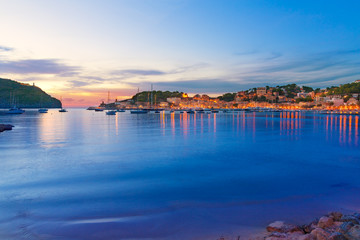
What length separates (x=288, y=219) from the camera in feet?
19.2

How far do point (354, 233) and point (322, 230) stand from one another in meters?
0.47

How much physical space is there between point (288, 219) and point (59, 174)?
858 centimetres

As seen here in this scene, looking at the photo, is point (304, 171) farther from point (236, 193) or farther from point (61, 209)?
point (61, 209)

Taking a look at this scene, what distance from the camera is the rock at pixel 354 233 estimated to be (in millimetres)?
4170

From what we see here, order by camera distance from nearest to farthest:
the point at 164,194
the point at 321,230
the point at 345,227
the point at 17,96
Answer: the point at 321,230 < the point at 345,227 < the point at 164,194 < the point at 17,96

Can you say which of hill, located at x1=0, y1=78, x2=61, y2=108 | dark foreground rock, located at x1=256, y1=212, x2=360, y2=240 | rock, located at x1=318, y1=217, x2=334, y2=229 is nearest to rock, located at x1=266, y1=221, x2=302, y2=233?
dark foreground rock, located at x1=256, y1=212, x2=360, y2=240

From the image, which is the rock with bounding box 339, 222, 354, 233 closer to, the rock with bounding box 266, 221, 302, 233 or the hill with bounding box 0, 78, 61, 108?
the rock with bounding box 266, 221, 302, 233

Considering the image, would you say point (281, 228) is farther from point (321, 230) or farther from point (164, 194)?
point (164, 194)

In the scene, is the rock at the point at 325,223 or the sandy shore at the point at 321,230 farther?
the rock at the point at 325,223

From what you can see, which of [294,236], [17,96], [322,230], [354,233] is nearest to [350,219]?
[354,233]

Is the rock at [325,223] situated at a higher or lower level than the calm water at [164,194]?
higher

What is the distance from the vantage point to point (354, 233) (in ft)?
13.9

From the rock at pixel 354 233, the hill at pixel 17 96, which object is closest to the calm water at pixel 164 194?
the rock at pixel 354 233

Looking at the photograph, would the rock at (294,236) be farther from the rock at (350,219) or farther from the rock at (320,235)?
the rock at (350,219)
